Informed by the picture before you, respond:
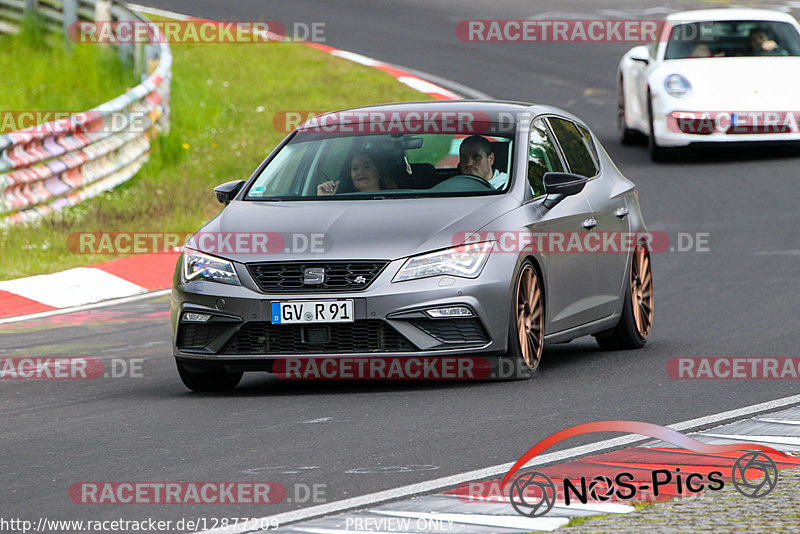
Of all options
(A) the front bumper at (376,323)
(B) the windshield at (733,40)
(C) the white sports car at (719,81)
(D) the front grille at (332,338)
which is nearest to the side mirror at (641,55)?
(C) the white sports car at (719,81)


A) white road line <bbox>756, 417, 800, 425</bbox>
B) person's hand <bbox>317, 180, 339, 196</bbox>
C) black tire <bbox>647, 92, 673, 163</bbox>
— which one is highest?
person's hand <bbox>317, 180, 339, 196</bbox>

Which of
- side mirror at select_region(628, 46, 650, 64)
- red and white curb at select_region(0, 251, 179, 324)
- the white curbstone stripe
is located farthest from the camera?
side mirror at select_region(628, 46, 650, 64)

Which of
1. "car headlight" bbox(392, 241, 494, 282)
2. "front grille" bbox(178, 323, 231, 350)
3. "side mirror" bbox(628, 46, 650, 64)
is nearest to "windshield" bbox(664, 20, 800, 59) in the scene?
"side mirror" bbox(628, 46, 650, 64)

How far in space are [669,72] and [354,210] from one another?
11.0 meters

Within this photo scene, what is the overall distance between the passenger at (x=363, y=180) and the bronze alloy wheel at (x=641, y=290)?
78.0 inches

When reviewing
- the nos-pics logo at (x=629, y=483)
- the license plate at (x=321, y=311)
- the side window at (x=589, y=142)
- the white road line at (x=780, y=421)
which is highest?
the side window at (x=589, y=142)

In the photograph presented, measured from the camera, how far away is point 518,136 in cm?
946

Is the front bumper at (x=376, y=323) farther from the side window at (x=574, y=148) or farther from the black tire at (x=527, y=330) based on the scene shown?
the side window at (x=574, y=148)

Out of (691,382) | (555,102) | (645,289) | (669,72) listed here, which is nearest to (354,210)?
(691,382)

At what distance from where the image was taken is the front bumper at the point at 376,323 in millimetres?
8328

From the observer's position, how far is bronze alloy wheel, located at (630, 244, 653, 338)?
1048 cm

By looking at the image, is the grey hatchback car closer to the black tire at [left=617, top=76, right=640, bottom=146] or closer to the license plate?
the license plate

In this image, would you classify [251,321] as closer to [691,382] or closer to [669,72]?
[691,382]

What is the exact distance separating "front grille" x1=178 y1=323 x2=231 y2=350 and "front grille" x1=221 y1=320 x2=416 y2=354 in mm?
167
